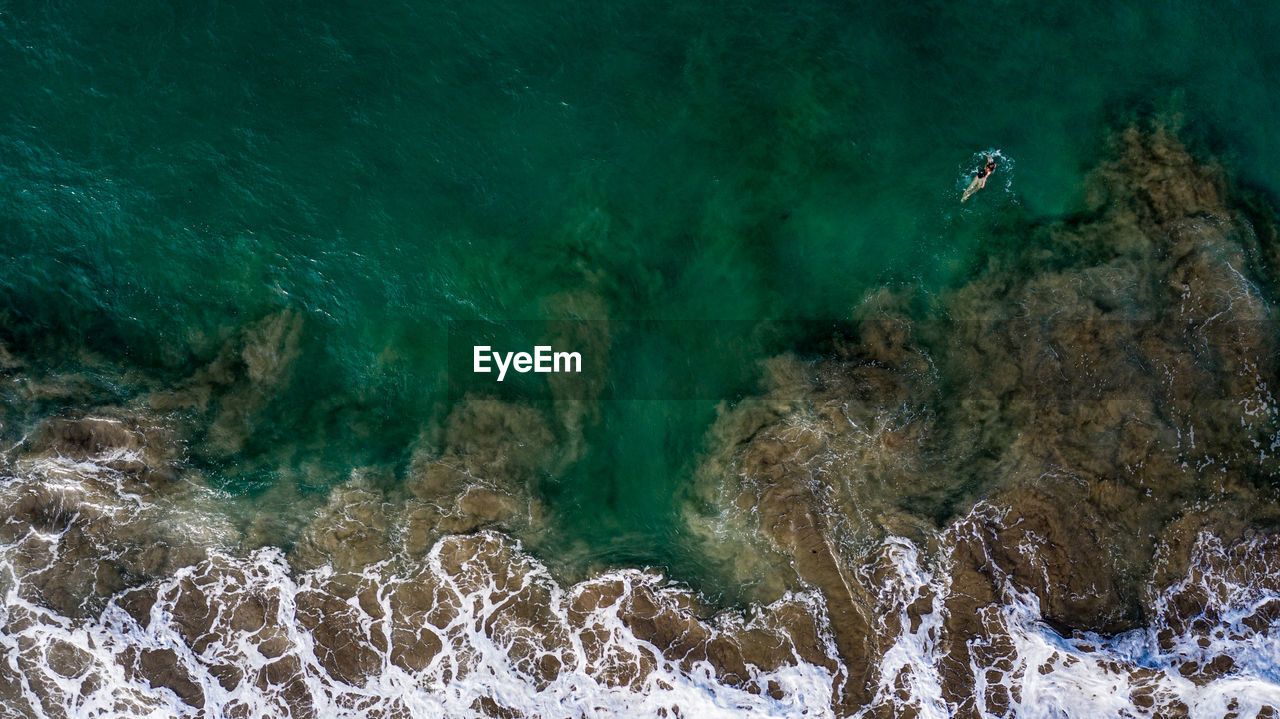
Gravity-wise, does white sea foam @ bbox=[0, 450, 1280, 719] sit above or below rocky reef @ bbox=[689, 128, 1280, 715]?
below

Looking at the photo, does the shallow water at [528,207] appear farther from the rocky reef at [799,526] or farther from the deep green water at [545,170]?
the rocky reef at [799,526]

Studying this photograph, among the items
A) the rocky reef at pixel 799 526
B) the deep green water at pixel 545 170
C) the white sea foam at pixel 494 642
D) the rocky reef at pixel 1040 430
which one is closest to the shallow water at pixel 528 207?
the deep green water at pixel 545 170

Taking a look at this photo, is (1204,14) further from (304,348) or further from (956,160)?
(304,348)

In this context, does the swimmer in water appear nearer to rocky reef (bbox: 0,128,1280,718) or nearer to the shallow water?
the shallow water

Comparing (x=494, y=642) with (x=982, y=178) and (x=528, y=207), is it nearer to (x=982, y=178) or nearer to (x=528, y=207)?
(x=528, y=207)

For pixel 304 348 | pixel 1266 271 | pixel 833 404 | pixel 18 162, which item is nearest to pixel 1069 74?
pixel 1266 271

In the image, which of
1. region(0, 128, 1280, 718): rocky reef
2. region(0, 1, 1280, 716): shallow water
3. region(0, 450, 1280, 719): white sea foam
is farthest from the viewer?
region(0, 1, 1280, 716): shallow water

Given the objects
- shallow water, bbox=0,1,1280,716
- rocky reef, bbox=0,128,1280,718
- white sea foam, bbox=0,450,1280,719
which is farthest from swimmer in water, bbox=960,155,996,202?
white sea foam, bbox=0,450,1280,719

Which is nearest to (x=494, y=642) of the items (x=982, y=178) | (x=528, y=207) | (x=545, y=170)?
(x=528, y=207)
